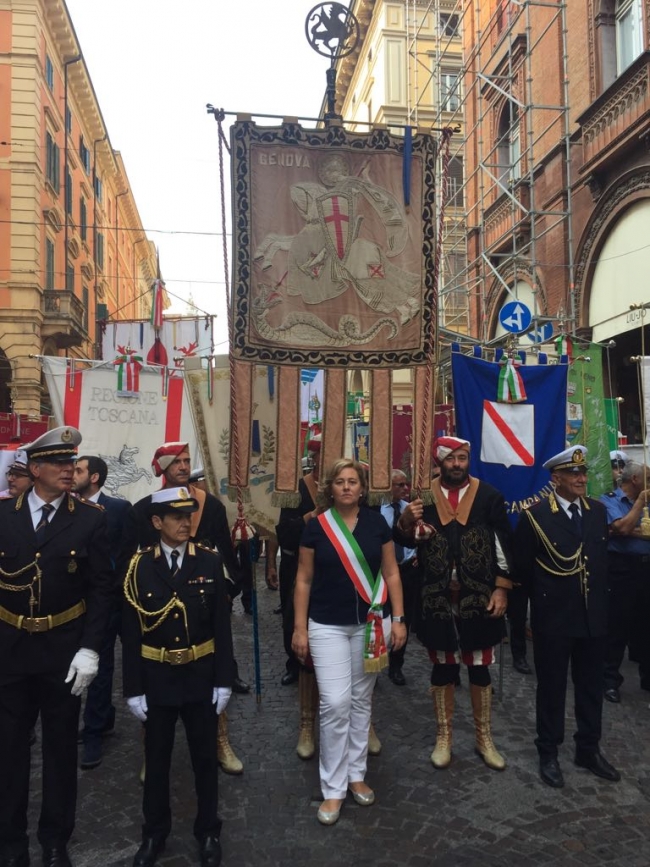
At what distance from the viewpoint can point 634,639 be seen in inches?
237

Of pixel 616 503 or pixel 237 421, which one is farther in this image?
pixel 616 503

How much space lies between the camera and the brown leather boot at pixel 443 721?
14.6ft

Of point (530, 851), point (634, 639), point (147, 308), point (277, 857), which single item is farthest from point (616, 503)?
point (147, 308)

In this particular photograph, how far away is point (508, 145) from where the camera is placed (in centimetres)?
1730

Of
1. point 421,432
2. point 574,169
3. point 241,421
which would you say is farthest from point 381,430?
point 574,169

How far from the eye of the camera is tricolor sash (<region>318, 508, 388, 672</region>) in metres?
3.96

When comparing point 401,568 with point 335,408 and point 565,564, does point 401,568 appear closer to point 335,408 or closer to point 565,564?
point 335,408

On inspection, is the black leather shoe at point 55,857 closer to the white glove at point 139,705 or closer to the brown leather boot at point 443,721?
the white glove at point 139,705

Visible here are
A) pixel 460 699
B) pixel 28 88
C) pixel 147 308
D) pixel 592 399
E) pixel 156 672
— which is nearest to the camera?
pixel 156 672

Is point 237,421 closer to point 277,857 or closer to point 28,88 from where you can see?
point 277,857

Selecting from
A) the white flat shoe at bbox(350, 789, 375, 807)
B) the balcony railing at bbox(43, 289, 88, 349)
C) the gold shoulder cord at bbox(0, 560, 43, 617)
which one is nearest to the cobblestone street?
the white flat shoe at bbox(350, 789, 375, 807)

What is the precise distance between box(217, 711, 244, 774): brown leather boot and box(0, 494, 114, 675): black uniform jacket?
4.26 feet

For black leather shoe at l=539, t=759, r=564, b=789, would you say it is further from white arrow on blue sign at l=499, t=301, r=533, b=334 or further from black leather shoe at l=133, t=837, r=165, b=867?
white arrow on blue sign at l=499, t=301, r=533, b=334

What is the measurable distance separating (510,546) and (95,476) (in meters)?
2.88
